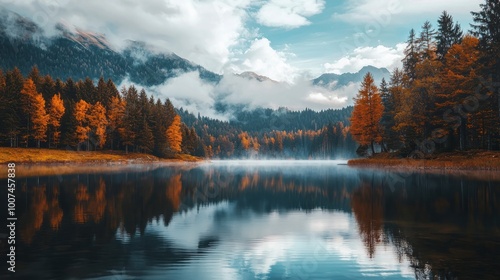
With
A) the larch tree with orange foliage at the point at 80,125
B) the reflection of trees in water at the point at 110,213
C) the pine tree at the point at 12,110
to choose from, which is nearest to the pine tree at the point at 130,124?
the larch tree with orange foliage at the point at 80,125

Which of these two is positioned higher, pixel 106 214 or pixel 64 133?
pixel 64 133

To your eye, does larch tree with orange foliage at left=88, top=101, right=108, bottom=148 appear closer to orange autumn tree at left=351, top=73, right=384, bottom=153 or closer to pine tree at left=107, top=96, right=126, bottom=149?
pine tree at left=107, top=96, right=126, bottom=149

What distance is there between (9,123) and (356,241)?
7912 centimetres

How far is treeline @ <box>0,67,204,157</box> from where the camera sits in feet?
251

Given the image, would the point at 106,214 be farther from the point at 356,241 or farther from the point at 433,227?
the point at 433,227

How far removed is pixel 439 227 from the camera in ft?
50.5

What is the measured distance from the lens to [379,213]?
766 inches

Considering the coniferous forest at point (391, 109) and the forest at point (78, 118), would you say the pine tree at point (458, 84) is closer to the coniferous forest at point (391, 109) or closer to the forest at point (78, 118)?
the coniferous forest at point (391, 109)

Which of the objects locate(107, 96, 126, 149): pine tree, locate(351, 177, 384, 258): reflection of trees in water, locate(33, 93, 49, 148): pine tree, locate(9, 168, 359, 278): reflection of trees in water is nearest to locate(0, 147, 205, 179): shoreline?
locate(33, 93, 49, 148): pine tree

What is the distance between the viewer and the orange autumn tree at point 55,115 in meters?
79.9

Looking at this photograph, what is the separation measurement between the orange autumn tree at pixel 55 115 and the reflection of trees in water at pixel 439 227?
73.5 meters

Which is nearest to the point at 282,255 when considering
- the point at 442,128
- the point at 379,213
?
the point at 379,213

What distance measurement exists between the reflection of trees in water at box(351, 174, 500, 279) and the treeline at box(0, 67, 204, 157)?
242 ft

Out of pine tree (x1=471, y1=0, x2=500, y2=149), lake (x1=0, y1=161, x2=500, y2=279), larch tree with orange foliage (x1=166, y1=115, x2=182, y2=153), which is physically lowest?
lake (x1=0, y1=161, x2=500, y2=279)
